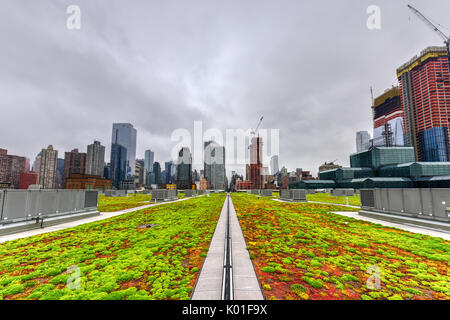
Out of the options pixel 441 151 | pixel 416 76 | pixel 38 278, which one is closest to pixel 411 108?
pixel 416 76

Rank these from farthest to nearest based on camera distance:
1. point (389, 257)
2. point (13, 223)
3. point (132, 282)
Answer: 1. point (13, 223)
2. point (389, 257)
3. point (132, 282)

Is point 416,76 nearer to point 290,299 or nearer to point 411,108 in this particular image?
point 411,108

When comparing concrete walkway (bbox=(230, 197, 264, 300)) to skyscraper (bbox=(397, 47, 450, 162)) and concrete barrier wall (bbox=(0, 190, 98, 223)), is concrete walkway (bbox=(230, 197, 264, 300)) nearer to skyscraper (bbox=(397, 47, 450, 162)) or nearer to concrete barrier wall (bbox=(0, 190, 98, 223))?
concrete barrier wall (bbox=(0, 190, 98, 223))

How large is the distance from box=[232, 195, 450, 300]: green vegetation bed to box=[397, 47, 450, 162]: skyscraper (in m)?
223

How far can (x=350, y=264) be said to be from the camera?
23.3ft

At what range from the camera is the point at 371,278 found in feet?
19.5

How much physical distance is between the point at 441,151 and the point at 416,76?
3215 inches

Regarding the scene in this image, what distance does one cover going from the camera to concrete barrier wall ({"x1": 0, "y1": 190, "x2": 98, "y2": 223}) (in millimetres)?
12312

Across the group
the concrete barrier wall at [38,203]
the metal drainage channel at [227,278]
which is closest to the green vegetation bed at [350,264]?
the metal drainage channel at [227,278]

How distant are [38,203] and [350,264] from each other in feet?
69.6

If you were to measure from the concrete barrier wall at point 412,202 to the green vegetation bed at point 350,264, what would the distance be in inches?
172

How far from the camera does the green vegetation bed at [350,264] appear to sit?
5.14m

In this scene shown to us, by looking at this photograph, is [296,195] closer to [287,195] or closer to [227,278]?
[287,195]

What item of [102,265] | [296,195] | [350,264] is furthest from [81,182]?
[350,264]
